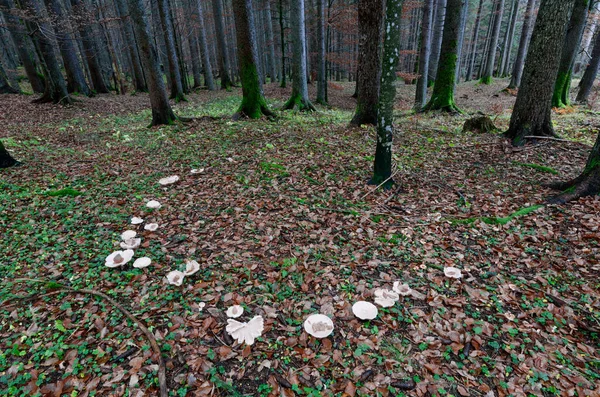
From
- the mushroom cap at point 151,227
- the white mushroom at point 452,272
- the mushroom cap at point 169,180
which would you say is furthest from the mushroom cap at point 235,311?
the mushroom cap at point 169,180

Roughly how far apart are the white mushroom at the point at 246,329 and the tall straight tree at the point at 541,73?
21.5ft

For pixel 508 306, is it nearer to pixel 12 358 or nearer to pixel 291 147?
pixel 12 358

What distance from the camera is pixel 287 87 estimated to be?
2016cm

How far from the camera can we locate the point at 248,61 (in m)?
8.89

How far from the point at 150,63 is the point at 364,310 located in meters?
8.41

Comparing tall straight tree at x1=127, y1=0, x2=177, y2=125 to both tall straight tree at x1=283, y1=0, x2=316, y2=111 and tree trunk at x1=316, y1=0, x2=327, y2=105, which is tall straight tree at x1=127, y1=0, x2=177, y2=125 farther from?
tree trunk at x1=316, y1=0, x2=327, y2=105

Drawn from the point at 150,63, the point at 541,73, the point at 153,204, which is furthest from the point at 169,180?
the point at 541,73

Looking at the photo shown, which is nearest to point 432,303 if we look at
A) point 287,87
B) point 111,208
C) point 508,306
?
point 508,306

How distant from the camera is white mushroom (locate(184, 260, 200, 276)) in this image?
3.36 meters

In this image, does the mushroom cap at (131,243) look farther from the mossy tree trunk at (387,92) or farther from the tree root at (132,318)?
the mossy tree trunk at (387,92)

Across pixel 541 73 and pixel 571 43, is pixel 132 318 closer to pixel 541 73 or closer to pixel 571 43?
pixel 541 73

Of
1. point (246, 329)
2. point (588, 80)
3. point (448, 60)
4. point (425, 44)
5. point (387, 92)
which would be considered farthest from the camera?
point (588, 80)

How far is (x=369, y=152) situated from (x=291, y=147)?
5.95 ft

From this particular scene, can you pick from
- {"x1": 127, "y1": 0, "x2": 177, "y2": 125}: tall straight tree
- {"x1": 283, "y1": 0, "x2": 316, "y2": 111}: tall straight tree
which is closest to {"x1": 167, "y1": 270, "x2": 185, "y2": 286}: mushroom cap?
{"x1": 127, "y1": 0, "x2": 177, "y2": 125}: tall straight tree
